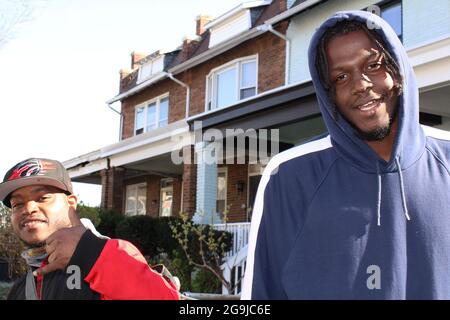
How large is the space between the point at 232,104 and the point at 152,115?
27.2ft

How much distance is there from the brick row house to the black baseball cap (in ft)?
21.4

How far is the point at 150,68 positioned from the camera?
19.4 meters

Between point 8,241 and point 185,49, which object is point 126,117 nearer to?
point 185,49

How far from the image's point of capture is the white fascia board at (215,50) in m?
14.2

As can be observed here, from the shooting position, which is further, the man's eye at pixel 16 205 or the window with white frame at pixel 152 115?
the window with white frame at pixel 152 115

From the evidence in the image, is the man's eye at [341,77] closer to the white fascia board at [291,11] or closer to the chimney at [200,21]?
the white fascia board at [291,11]

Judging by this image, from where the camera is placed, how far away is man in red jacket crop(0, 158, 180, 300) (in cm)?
194

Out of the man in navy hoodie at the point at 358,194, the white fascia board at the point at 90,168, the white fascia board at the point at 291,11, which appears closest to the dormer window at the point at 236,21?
the white fascia board at the point at 291,11

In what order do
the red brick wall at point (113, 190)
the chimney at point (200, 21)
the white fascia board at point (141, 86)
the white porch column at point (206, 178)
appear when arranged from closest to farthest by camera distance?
the white porch column at point (206, 178), the red brick wall at point (113, 190), the white fascia board at point (141, 86), the chimney at point (200, 21)

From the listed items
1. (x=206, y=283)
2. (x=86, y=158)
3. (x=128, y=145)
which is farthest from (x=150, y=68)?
(x=206, y=283)

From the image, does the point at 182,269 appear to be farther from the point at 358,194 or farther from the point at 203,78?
the point at 358,194

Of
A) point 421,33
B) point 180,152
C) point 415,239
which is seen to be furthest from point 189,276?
point 415,239

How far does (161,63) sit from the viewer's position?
18.7 m

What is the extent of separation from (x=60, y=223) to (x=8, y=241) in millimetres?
9545
